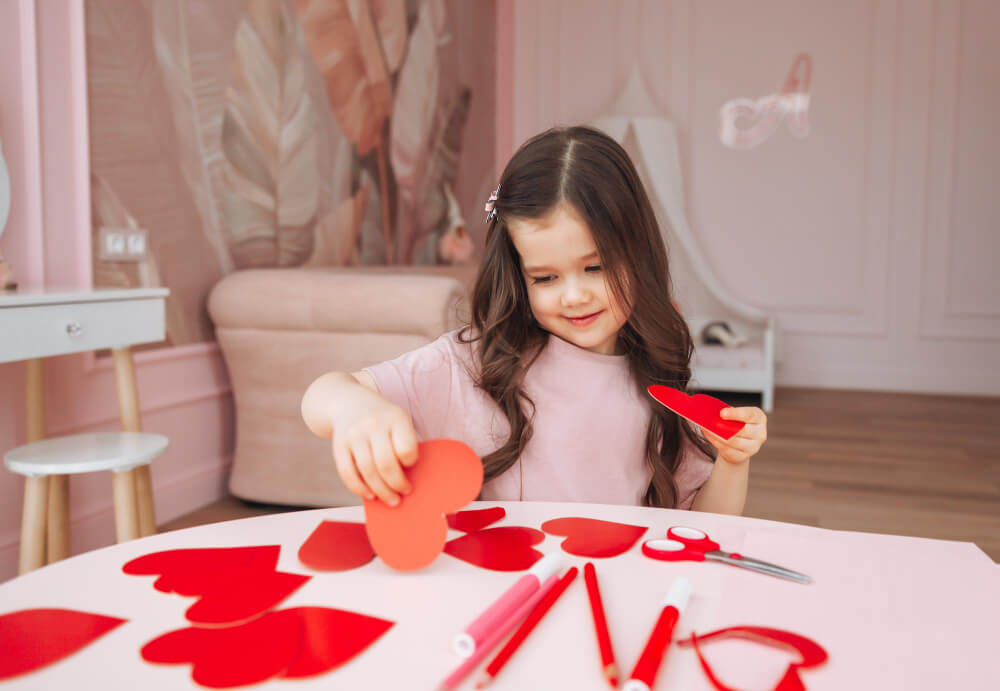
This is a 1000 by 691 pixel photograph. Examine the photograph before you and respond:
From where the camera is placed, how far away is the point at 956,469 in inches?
111

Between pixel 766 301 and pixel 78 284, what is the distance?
393 centimetres

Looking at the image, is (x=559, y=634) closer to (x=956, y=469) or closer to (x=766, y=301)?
(x=956, y=469)

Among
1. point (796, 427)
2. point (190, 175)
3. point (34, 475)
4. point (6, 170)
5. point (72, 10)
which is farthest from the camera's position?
point (796, 427)

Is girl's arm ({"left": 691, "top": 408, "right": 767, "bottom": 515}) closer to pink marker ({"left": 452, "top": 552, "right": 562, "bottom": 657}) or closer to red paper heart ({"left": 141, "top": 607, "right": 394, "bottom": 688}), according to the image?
pink marker ({"left": 452, "top": 552, "right": 562, "bottom": 657})

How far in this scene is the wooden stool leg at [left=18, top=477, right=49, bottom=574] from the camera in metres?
1.51

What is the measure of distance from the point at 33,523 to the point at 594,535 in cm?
135

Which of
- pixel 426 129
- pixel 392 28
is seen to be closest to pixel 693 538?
pixel 392 28

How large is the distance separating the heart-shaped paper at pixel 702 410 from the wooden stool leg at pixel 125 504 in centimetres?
128

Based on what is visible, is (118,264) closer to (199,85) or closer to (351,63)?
(199,85)

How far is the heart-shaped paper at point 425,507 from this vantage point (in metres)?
0.55

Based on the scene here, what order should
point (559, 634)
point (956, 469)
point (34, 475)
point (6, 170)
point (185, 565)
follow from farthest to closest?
point (956, 469) < point (6, 170) < point (34, 475) < point (185, 565) < point (559, 634)

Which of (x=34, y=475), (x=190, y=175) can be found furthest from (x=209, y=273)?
(x=34, y=475)

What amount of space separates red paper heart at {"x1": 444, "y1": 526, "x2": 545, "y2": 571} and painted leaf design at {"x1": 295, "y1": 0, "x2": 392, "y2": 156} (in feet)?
8.93

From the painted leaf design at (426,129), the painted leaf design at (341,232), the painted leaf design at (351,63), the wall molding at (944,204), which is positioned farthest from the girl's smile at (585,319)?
the wall molding at (944,204)
